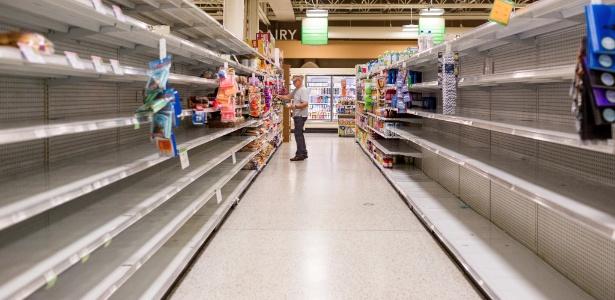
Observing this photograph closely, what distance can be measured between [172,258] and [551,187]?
2375 millimetres

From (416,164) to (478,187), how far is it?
293 cm

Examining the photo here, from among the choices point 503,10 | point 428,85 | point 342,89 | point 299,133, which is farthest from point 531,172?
point 342,89

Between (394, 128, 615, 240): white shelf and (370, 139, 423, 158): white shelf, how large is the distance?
242 centimetres

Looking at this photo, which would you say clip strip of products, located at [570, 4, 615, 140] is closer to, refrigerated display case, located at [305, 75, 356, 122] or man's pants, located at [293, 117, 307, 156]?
man's pants, located at [293, 117, 307, 156]

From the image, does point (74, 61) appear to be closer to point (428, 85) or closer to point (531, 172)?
point (531, 172)

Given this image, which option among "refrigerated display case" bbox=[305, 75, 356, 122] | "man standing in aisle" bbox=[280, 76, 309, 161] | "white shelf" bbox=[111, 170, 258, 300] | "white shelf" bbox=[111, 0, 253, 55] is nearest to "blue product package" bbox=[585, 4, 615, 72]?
"white shelf" bbox=[111, 170, 258, 300]

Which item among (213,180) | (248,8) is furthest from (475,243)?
(248,8)

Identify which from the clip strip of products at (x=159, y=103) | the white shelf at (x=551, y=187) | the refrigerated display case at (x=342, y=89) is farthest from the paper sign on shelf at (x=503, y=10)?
the refrigerated display case at (x=342, y=89)

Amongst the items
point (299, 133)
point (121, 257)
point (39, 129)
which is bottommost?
point (121, 257)

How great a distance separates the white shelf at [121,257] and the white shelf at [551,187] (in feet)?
6.74

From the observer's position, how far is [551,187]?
2516mm

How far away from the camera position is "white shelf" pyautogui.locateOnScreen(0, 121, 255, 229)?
1632mm

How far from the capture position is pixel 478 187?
14.5 feet

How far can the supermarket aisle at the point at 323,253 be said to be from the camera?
2.92 metres
